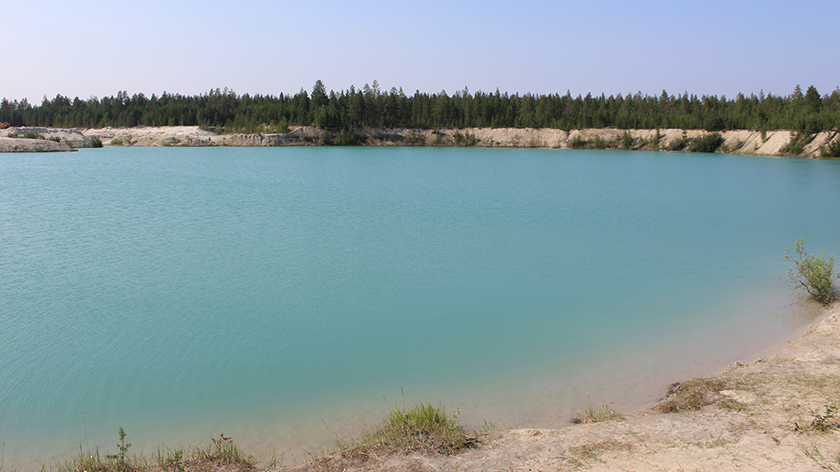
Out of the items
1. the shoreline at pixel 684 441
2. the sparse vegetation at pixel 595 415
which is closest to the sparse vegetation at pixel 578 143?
the shoreline at pixel 684 441

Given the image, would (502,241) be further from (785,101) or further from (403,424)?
(785,101)

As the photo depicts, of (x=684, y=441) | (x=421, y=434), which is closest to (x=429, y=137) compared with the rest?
(x=421, y=434)

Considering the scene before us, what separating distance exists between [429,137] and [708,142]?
52844 millimetres

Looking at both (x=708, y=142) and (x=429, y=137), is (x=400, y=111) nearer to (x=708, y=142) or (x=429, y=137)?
(x=429, y=137)

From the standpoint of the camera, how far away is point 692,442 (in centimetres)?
530

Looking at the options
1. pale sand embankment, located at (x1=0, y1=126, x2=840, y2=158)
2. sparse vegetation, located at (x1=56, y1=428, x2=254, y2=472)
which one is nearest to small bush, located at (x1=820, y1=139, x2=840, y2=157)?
pale sand embankment, located at (x1=0, y1=126, x2=840, y2=158)

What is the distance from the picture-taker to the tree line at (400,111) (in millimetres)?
107250

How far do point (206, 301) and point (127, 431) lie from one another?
195 inches

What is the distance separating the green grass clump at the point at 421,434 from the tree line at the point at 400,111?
334 feet

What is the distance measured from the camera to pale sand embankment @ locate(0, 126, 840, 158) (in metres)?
84.9

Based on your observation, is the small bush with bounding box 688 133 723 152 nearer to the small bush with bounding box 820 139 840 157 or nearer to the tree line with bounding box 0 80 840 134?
the tree line with bounding box 0 80 840 134

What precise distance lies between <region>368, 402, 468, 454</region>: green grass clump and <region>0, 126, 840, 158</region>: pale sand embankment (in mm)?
86711

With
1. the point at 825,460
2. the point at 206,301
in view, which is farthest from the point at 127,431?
the point at 825,460

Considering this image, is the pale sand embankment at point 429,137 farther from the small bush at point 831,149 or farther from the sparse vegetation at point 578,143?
the small bush at point 831,149
